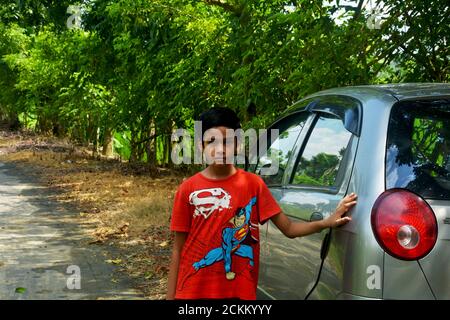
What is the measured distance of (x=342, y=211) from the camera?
282 cm

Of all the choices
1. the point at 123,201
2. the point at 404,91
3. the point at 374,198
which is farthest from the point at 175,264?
the point at 123,201

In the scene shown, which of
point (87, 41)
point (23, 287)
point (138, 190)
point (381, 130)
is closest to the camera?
point (381, 130)

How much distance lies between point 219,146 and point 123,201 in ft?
31.6

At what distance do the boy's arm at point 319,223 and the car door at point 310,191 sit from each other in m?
0.09

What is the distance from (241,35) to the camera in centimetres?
836

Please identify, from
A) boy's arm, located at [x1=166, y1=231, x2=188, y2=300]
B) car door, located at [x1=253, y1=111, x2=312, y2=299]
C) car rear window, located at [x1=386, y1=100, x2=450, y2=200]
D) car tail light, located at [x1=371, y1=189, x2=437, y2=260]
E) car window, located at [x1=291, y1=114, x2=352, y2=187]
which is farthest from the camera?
car door, located at [x1=253, y1=111, x2=312, y2=299]

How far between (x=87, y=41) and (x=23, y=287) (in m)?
10.8

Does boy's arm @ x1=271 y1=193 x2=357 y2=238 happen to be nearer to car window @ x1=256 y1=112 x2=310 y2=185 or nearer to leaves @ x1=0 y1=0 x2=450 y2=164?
car window @ x1=256 y1=112 x2=310 y2=185

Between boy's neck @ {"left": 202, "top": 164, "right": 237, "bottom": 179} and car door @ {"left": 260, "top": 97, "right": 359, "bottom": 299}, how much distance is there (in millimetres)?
515

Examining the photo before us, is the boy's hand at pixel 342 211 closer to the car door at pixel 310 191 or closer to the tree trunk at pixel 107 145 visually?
the car door at pixel 310 191

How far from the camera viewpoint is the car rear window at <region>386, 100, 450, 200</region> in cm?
273

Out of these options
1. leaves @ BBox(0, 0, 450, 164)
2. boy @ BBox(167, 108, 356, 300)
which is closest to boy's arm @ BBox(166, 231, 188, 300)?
boy @ BBox(167, 108, 356, 300)

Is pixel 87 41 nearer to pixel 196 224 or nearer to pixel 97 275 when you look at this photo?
pixel 97 275
